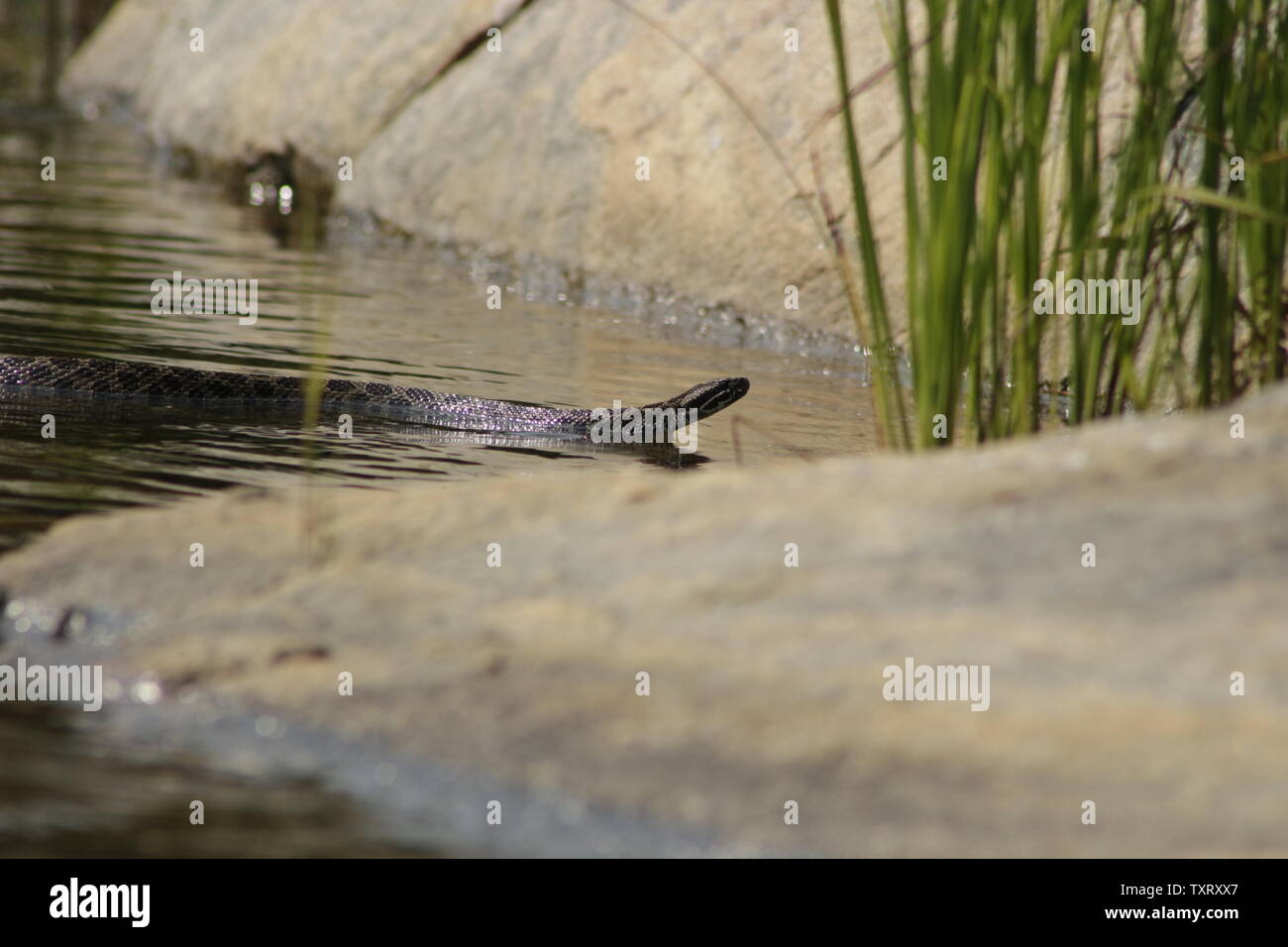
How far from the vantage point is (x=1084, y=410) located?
5289 mm

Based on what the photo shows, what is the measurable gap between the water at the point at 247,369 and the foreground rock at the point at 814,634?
42 centimetres

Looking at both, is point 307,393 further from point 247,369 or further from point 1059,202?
point 1059,202

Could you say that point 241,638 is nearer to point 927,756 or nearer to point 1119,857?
point 927,756

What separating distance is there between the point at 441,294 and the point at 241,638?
27.4 ft

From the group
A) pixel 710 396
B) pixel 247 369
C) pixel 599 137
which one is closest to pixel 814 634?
pixel 710 396

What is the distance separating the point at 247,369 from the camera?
884cm

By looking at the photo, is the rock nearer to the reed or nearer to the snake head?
the snake head

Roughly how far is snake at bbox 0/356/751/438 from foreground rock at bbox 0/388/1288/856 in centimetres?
373

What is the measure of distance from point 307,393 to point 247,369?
77 centimetres

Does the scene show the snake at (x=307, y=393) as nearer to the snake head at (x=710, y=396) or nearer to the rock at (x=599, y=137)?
the snake head at (x=710, y=396)

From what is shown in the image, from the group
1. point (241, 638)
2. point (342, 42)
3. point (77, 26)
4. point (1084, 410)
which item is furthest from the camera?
point (77, 26)

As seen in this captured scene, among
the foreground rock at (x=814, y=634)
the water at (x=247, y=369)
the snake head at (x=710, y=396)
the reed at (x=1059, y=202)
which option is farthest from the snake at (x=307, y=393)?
the foreground rock at (x=814, y=634)

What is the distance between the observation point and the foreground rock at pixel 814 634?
10.6ft
